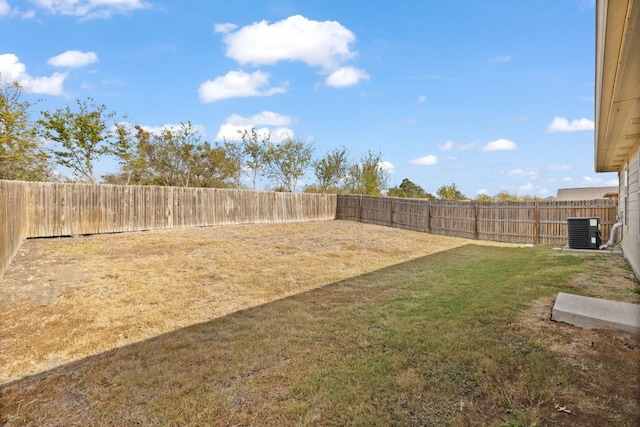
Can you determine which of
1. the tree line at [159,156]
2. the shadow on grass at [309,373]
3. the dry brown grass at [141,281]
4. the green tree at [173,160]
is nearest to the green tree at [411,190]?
the tree line at [159,156]

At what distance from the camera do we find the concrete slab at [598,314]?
3059 millimetres

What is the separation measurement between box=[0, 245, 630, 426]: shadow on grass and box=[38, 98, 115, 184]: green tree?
1635 centimetres

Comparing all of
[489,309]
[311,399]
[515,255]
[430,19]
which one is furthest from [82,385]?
[430,19]

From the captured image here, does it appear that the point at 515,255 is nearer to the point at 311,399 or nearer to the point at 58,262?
the point at 311,399

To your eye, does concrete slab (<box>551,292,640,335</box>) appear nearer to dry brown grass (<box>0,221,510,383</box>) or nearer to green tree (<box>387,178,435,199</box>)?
dry brown grass (<box>0,221,510,383</box>)

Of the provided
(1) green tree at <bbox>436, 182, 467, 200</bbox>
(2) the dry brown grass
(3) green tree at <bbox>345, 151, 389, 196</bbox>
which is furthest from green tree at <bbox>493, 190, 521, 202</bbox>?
(2) the dry brown grass

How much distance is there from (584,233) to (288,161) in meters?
18.8

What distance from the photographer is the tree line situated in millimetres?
12743

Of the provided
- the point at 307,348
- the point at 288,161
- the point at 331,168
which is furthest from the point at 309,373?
the point at 331,168

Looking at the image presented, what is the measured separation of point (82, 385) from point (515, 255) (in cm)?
941

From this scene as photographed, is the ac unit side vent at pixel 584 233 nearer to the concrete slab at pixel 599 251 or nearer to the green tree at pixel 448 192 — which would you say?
the concrete slab at pixel 599 251

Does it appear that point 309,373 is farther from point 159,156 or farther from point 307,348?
point 159,156

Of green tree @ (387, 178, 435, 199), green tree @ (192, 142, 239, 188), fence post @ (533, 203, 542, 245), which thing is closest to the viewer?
fence post @ (533, 203, 542, 245)

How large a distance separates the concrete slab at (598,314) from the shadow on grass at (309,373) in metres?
0.49
